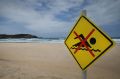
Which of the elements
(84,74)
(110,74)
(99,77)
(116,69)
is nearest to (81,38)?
(84,74)

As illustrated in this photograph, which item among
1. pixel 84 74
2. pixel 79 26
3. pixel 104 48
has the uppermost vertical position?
Answer: pixel 79 26

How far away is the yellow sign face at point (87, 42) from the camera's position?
6.45ft

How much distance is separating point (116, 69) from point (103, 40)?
12.8 feet

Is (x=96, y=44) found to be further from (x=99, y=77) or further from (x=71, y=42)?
(x=99, y=77)

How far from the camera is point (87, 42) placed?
2137 millimetres

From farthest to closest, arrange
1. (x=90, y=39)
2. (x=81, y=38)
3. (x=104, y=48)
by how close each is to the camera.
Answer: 1. (x=81, y=38)
2. (x=90, y=39)
3. (x=104, y=48)

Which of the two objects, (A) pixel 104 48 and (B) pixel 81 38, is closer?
(A) pixel 104 48

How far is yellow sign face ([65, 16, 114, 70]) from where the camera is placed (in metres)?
1.96

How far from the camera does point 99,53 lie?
199 centimetres

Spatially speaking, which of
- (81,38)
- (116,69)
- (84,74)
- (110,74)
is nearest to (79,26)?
(81,38)

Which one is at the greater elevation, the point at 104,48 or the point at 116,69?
the point at 104,48

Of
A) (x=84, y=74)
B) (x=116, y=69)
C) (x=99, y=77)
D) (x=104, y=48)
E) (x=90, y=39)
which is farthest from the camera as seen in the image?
(x=116, y=69)

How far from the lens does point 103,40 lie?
6.43ft

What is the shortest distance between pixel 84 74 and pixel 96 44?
0.69 metres
